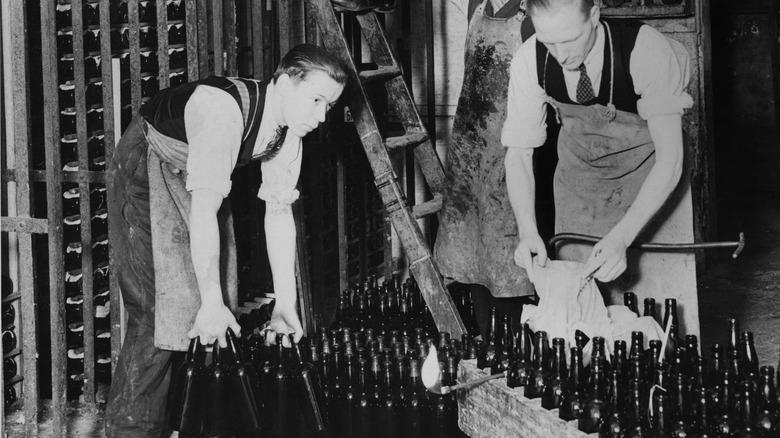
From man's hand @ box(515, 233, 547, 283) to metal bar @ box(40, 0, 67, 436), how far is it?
6.54ft

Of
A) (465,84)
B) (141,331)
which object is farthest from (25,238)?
(465,84)

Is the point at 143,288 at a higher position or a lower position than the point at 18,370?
A: higher

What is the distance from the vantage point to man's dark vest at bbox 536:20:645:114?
4164mm

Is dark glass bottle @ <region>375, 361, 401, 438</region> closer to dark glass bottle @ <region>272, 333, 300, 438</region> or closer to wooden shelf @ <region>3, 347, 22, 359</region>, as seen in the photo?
dark glass bottle @ <region>272, 333, 300, 438</region>

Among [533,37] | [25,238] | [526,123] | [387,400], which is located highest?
[533,37]

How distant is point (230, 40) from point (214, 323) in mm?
1365

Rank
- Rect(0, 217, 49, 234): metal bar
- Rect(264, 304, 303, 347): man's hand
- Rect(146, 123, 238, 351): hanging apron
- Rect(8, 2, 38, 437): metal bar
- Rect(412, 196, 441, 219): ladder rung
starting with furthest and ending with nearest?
Rect(412, 196, 441, 219): ladder rung
Rect(0, 217, 49, 234): metal bar
Rect(8, 2, 38, 437): metal bar
Rect(264, 304, 303, 347): man's hand
Rect(146, 123, 238, 351): hanging apron

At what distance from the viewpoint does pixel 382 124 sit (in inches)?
266

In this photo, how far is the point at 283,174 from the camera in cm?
440

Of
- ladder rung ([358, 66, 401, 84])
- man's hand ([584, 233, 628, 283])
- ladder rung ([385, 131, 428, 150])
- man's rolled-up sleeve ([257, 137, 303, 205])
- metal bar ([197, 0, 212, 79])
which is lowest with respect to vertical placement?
man's hand ([584, 233, 628, 283])

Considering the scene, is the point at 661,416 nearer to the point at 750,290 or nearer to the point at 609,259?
the point at 609,259

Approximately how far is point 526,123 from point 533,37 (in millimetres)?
381

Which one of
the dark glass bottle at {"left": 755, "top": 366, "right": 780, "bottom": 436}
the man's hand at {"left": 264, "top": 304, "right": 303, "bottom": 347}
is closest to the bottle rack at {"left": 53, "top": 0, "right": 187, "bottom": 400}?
the man's hand at {"left": 264, "top": 304, "right": 303, "bottom": 347}

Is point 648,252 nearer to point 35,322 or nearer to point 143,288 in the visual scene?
point 143,288
